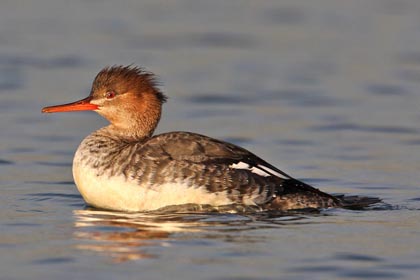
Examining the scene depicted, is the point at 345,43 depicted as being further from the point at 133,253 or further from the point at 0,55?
the point at 133,253

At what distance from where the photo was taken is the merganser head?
38.0ft

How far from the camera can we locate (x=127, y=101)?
11578 mm

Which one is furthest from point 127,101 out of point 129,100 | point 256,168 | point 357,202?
point 357,202

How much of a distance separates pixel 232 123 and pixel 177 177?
4.92 m

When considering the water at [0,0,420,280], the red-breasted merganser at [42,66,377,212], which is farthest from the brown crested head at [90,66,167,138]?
the water at [0,0,420,280]

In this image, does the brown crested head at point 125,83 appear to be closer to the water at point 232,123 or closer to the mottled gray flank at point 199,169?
the mottled gray flank at point 199,169

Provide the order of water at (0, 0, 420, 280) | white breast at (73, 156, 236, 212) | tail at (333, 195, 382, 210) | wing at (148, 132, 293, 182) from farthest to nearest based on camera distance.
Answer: tail at (333, 195, 382, 210)
wing at (148, 132, 293, 182)
white breast at (73, 156, 236, 212)
water at (0, 0, 420, 280)

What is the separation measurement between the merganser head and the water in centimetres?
93

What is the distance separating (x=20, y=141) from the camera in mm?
14133

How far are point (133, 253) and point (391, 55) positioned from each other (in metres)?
10.6

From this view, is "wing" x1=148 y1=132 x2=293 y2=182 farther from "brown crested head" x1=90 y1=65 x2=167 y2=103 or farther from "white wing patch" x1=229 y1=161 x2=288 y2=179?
"brown crested head" x1=90 y1=65 x2=167 y2=103

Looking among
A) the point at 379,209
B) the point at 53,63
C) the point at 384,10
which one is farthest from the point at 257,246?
the point at 384,10

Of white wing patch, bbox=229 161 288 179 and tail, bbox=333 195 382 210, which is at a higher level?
white wing patch, bbox=229 161 288 179


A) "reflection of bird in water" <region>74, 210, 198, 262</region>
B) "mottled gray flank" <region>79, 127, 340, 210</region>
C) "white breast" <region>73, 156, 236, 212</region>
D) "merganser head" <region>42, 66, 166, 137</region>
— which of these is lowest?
"reflection of bird in water" <region>74, 210, 198, 262</region>
